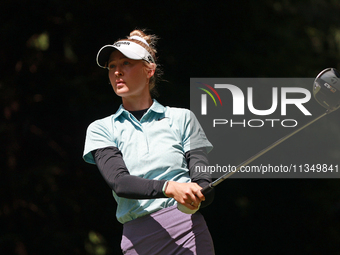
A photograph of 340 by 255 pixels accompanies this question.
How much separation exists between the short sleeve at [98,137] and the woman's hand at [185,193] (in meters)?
0.36

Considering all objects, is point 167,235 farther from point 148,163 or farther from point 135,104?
point 135,104

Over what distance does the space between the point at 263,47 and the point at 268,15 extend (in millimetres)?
505

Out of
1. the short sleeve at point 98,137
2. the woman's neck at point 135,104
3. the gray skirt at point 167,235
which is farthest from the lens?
the woman's neck at point 135,104

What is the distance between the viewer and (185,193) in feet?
5.41

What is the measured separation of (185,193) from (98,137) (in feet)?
1.56

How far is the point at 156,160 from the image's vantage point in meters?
1.82

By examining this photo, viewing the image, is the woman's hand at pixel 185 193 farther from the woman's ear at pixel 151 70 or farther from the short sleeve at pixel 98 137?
the woman's ear at pixel 151 70

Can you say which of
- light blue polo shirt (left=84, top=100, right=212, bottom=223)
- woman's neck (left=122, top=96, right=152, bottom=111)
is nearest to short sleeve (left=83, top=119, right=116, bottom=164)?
light blue polo shirt (left=84, top=100, right=212, bottom=223)

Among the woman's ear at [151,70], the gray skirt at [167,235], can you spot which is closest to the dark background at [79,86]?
the woman's ear at [151,70]

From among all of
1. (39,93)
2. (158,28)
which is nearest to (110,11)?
(158,28)

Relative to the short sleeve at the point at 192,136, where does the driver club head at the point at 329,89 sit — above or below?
above

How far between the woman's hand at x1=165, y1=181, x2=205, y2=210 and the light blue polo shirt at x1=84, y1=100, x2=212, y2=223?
16 cm

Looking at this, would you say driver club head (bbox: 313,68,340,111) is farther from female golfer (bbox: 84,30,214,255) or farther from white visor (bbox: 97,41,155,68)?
white visor (bbox: 97,41,155,68)

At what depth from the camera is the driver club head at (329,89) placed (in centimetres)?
198
